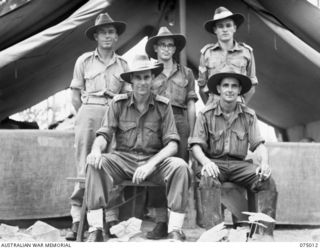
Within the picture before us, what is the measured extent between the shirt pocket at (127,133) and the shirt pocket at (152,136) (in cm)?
8

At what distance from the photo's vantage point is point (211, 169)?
10.5ft

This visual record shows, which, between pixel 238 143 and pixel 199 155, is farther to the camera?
pixel 238 143

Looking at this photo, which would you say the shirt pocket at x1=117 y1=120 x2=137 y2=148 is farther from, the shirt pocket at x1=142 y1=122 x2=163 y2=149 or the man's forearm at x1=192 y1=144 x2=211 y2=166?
the man's forearm at x1=192 y1=144 x2=211 y2=166

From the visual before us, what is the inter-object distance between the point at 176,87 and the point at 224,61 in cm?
45

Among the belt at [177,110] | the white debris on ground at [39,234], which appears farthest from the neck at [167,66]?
the white debris on ground at [39,234]

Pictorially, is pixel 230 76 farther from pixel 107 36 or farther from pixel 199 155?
pixel 107 36

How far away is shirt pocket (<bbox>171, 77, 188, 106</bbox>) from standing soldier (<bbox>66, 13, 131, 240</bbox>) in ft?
1.21

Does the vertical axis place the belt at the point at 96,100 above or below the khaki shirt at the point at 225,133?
above

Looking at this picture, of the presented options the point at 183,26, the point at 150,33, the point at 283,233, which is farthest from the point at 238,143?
the point at 150,33

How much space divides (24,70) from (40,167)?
47.8 inches

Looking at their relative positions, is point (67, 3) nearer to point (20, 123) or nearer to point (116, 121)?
point (20, 123)

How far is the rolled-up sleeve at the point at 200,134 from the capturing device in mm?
3475

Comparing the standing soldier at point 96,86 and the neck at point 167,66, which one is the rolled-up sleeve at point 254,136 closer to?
the neck at point 167,66

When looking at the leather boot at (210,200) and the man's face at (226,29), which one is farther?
the man's face at (226,29)
